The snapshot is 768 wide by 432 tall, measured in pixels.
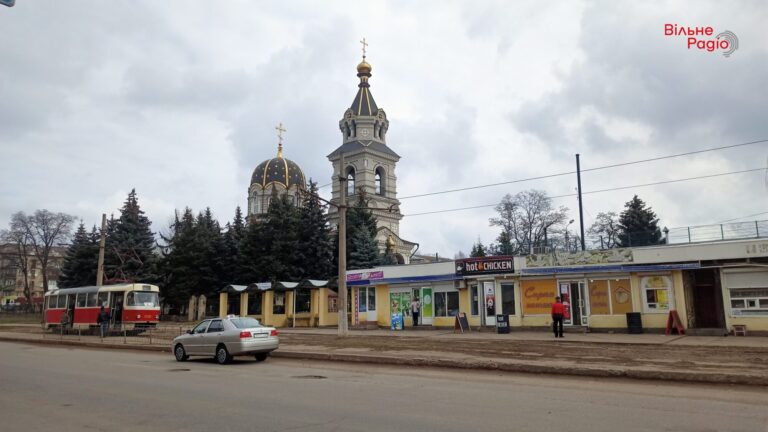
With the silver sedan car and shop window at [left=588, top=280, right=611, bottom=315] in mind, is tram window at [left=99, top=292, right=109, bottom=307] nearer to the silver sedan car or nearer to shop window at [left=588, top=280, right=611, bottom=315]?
the silver sedan car

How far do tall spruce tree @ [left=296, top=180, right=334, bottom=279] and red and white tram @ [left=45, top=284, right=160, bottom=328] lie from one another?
1651 cm

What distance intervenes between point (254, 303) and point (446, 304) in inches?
691

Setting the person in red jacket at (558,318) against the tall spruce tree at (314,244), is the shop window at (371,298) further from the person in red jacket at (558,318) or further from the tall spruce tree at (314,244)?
the tall spruce tree at (314,244)

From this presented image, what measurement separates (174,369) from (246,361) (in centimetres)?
288

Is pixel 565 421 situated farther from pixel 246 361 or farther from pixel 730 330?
pixel 730 330

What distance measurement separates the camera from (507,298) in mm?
28734

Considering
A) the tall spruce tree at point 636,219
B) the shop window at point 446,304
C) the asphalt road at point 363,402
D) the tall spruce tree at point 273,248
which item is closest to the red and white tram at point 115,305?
the tall spruce tree at point 273,248

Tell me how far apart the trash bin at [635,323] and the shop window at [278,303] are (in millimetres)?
23737

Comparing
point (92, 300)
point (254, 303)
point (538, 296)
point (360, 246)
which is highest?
point (360, 246)

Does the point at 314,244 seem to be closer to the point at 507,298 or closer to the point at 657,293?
the point at 507,298

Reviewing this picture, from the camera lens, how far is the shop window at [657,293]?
2462 centimetres

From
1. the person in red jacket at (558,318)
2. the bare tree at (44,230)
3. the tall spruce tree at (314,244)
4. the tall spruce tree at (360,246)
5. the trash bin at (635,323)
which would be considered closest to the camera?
the person in red jacket at (558,318)

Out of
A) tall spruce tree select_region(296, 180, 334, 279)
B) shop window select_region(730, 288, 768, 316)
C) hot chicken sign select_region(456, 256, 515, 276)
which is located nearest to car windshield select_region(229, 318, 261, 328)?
hot chicken sign select_region(456, 256, 515, 276)

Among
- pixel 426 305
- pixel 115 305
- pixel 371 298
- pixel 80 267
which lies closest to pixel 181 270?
pixel 80 267
